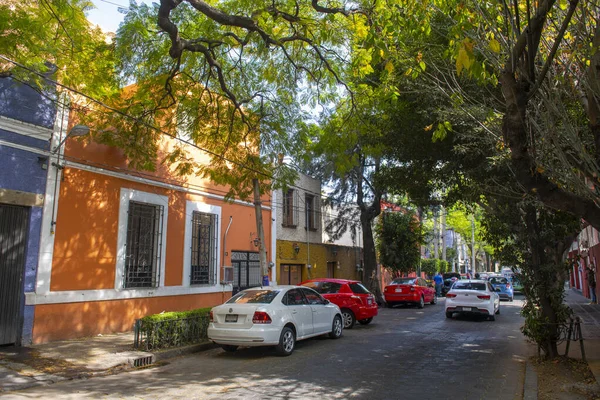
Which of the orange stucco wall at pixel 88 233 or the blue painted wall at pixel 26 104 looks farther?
the orange stucco wall at pixel 88 233

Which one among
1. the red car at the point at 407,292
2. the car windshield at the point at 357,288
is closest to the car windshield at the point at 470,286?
the red car at the point at 407,292

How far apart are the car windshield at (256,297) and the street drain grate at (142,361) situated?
6.51 ft

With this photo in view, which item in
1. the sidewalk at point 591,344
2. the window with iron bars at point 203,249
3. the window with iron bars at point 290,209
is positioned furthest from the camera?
the window with iron bars at point 290,209

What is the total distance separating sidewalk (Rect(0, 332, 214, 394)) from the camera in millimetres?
7586

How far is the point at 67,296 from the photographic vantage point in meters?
10.9

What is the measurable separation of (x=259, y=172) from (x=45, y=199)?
5.70 metres

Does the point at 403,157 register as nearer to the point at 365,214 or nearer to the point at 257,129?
the point at 257,129

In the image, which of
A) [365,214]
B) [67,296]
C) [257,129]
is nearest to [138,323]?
[67,296]

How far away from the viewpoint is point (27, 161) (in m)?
10.4

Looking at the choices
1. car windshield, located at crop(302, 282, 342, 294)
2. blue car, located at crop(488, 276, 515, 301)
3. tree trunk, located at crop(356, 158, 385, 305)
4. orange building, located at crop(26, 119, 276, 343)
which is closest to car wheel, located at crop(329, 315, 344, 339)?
car windshield, located at crop(302, 282, 342, 294)

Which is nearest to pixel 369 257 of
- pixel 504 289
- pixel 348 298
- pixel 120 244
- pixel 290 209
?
pixel 290 209

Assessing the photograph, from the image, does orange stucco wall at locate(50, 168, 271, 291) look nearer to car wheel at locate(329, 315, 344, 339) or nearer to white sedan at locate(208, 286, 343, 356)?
white sedan at locate(208, 286, 343, 356)

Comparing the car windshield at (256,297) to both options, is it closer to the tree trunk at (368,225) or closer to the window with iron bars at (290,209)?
the window with iron bars at (290,209)

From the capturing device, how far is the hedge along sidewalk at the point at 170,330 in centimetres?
967
